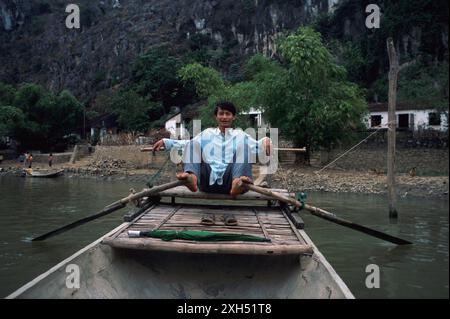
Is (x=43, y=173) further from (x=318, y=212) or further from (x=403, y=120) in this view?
(x=318, y=212)

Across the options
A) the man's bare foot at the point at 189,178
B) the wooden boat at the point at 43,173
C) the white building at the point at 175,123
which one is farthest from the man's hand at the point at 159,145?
the white building at the point at 175,123

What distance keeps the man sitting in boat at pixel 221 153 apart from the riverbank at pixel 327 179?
564 cm

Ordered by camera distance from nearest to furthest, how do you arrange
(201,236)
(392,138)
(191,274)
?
1. (201,236)
2. (191,274)
3. (392,138)

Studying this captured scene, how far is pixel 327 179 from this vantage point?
59.1 feet

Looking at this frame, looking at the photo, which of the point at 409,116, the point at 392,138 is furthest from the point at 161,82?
the point at 392,138

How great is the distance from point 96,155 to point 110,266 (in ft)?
83.7

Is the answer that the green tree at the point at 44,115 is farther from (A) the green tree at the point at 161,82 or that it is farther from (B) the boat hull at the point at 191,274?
(B) the boat hull at the point at 191,274

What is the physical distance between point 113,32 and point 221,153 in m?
52.7

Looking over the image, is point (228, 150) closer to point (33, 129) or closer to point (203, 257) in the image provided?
point (203, 257)

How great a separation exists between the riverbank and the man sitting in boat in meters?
5.64

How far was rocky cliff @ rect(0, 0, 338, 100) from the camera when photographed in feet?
144

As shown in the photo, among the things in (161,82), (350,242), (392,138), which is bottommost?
(350,242)

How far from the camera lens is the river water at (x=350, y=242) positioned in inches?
199

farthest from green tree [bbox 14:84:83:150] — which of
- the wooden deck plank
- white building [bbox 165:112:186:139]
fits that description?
the wooden deck plank
